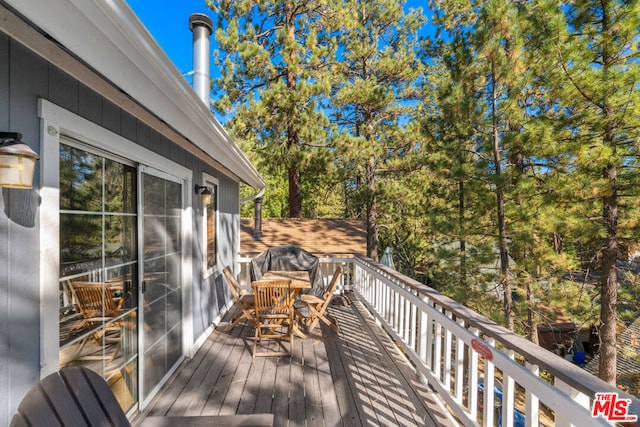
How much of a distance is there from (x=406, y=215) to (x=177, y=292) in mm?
11329

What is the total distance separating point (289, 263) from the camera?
586cm

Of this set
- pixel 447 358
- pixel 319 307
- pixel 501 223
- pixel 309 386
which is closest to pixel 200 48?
pixel 319 307

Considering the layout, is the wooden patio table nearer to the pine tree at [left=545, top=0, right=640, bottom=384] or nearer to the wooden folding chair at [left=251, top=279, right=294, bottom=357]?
the wooden folding chair at [left=251, top=279, right=294, bottom=357]

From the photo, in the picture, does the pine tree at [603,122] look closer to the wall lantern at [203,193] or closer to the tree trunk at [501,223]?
the tree trunk at [501,223]

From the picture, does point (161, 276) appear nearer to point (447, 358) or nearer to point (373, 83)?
point (447, 358)

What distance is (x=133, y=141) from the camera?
231 cm

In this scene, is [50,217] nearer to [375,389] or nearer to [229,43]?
[375,389]

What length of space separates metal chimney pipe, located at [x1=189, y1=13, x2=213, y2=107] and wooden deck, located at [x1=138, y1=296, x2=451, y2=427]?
11.4 feet

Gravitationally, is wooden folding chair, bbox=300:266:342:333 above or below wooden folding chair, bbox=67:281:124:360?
below

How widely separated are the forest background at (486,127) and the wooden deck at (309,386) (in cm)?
504

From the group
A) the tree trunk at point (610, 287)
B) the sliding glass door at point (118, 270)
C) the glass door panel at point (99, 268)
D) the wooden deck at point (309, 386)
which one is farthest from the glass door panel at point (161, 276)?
the tree trunk at point (610, 287)

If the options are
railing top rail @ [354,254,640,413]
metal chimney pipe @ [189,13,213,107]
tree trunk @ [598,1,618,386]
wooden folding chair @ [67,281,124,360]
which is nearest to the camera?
railing top rail @ [354,254,640,413]

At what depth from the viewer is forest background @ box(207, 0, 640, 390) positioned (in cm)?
546

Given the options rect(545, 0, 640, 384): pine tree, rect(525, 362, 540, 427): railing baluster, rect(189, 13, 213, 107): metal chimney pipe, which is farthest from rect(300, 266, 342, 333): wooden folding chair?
rect(545, 0, 640, 384): pine tree
